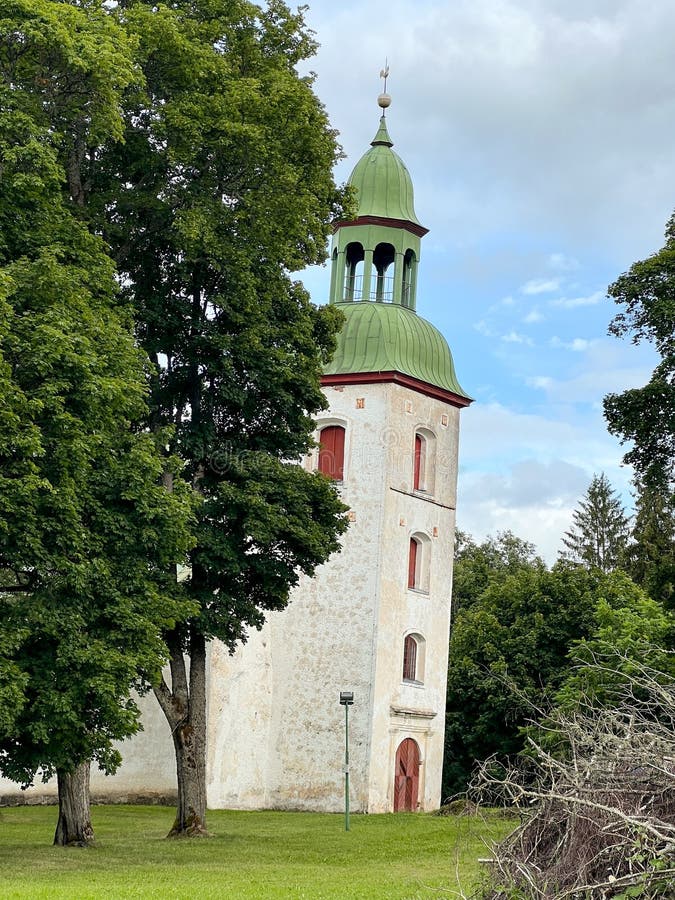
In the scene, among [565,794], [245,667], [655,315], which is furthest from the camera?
[245,667]

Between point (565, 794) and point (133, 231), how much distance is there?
631 inches

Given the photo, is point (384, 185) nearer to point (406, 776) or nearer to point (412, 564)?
point (412, 564)

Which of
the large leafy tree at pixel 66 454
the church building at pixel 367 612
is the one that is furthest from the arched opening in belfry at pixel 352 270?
the large leafy tree at pixel 66 454

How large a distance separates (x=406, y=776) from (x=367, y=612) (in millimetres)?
5062

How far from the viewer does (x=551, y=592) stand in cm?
4394

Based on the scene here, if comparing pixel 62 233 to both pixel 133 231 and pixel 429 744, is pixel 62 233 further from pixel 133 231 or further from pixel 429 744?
pixel 429 744

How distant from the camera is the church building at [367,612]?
38.5 meters

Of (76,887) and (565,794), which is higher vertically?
(565,794)

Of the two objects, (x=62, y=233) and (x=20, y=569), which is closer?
(x=20, y=569)

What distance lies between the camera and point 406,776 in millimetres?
39562

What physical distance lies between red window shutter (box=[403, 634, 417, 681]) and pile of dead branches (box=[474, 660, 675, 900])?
29.7 meters

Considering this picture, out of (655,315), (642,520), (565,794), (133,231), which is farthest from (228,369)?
(642,520)

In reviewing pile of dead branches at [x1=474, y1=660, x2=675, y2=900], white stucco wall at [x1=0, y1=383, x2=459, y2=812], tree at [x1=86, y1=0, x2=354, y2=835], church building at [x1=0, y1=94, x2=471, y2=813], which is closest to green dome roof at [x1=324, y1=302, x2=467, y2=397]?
church building at [x1=0, y1=94, x2=471, y2=813]

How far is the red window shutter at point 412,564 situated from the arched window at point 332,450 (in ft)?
10.7
